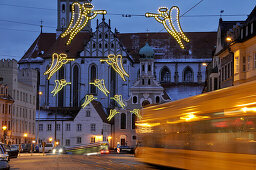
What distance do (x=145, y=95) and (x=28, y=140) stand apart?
2508cm

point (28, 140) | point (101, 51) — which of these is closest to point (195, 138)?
point (28, 140)

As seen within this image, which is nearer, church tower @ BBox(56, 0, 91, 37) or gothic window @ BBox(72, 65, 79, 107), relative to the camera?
gothic window @ BBox(72, 65, 79, 107)

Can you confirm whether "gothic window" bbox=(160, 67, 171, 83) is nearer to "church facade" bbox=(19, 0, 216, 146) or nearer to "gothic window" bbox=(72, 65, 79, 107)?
"church facade" bbox=(19, 0, 216, 146)

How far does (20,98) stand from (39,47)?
1667 inches

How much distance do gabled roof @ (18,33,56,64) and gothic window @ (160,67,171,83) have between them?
2552 centimetres

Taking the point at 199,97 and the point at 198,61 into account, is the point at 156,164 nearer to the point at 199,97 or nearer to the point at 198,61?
the point at 199,97

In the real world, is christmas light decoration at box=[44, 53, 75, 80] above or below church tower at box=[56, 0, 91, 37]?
below

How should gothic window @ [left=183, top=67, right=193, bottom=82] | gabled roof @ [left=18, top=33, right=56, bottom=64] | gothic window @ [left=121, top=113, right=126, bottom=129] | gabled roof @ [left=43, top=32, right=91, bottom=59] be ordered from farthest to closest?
gabled roof @ [left=18, top=33, right=56, bottom=64] → gothic window @ [left=183, top=67, right=193, bottom=82] → gabled roof @ [left=43, top=32, right=91, bottom=59] → gothic window @ [left=121, top=113, right=126, bottom=129]

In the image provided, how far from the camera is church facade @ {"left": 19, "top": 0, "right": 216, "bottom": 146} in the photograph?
10425 cm

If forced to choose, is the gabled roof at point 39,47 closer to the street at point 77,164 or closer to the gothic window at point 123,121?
the gothic window at point 123,121

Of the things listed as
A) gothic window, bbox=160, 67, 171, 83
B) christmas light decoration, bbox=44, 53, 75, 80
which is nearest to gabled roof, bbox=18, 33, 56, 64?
gothic window, bbox=160, 67, 171, 83

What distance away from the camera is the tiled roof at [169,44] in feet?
390

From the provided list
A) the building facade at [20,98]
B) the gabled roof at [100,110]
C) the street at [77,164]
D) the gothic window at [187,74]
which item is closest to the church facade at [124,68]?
the gothic window at [187,74]

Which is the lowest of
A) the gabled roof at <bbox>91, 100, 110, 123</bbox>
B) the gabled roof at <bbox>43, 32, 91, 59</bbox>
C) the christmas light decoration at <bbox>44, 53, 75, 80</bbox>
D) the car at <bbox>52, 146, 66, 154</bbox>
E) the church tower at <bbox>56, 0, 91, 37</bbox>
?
the car at <bbox>52, 146, 66, 154</bbox>
